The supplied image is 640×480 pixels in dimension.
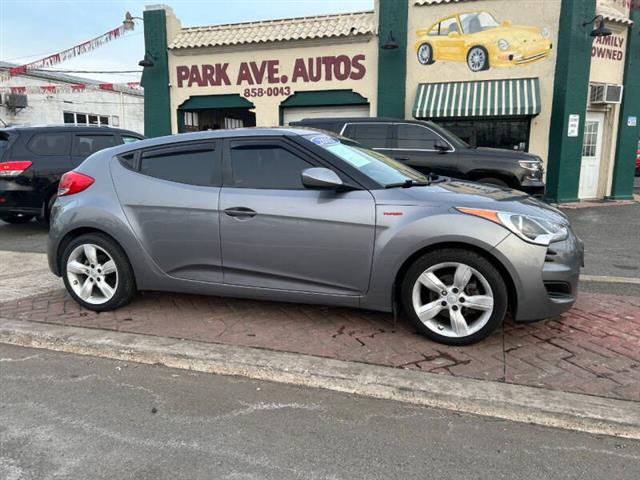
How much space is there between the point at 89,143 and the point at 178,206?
5.64m

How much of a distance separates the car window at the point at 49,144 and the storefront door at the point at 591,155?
39.1 feet

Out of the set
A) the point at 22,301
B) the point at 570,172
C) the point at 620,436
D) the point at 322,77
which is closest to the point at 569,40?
the point at 570,172

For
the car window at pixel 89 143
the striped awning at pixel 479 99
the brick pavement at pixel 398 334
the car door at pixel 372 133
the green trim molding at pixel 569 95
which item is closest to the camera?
the brick pavement at pixel 398 334

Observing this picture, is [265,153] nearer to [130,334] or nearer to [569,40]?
[130,334]

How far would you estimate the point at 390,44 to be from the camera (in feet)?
40.9

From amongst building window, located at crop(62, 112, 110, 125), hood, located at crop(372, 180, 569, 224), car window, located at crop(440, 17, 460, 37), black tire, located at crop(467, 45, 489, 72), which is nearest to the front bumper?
hood, located at crop(372, 180, 569, 224)

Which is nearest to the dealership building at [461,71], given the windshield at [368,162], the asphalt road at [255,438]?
the windshield at [368,162]

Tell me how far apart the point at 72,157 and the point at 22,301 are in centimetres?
432

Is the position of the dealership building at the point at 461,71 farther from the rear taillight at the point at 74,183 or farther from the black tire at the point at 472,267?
the rear taillight at the point at 74,183

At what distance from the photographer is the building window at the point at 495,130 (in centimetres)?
1259

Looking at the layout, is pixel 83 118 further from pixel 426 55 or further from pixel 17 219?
pixel 426 55

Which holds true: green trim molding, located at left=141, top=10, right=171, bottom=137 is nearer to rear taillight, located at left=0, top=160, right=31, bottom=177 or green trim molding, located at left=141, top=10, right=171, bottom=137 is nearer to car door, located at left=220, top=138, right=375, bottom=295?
rear taillight, located at left=0, top=160, right=31, bottom=177

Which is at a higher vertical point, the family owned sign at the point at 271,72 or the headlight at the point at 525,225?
the family owned sign at the point at 271,72

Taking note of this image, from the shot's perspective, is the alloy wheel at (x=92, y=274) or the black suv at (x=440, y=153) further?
the black suv at (x=440, y=153)
